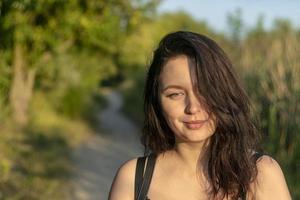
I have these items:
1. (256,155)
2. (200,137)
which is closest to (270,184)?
(256,155)

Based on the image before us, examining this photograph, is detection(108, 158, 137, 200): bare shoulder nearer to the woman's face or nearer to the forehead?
the woman's face

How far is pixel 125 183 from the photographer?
7.19ft

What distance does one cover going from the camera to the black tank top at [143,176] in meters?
2.15

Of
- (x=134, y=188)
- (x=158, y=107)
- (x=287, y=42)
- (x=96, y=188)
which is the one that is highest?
(x=287, y=42)

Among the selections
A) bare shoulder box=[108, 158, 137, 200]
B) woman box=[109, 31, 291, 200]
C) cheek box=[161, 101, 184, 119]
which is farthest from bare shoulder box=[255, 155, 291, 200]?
bare shoulder box=[108, 158, 137, 200]

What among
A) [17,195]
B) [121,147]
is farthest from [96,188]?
[121,147]

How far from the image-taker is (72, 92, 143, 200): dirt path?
10.2 meters

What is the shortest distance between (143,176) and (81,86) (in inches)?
657

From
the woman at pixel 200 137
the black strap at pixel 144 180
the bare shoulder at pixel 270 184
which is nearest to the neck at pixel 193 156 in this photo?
the woman at pixel 200 137

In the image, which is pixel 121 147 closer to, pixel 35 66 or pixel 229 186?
pixel 35 66

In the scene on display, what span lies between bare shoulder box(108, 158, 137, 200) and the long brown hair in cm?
27

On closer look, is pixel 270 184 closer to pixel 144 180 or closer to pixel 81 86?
pixel 144 180

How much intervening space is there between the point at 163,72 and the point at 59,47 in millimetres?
10378

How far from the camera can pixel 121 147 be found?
1586 centimetres
